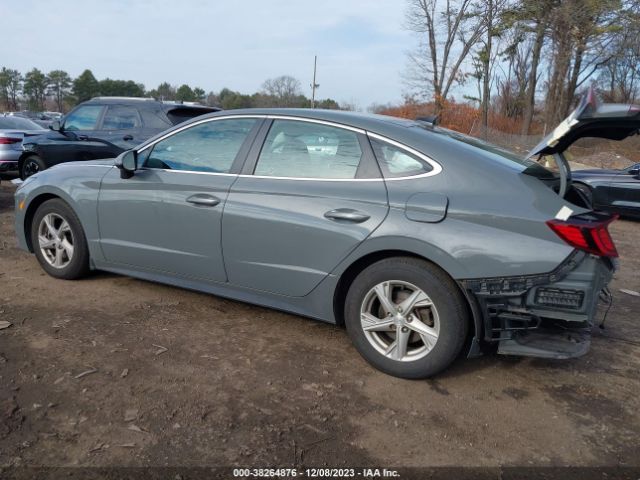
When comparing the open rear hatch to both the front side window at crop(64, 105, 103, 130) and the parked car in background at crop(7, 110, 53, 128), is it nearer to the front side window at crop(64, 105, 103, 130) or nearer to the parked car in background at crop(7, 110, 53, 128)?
the front side window at crop(64, 105, 103, 130)

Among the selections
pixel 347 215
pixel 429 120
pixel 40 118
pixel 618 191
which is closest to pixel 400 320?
pixel 347 215

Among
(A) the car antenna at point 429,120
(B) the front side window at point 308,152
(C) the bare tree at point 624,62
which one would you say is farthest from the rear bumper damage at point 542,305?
(C) the bare tree at point 624,62

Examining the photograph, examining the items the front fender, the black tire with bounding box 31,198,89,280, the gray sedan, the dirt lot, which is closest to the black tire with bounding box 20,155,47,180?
the front fender

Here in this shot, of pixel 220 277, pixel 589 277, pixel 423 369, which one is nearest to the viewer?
pixel 589 277

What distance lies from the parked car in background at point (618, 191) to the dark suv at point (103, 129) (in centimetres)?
690

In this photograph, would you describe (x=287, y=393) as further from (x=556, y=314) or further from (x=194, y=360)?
(x=556, y=314)

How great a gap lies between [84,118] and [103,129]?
578 mm

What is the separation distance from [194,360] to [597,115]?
2712 mm

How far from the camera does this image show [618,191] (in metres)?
9.59

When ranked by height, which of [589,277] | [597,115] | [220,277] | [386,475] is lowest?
[386,475]

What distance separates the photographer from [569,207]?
2.90 meters

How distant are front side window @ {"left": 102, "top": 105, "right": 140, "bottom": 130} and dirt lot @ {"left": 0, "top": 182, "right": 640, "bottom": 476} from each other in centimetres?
501

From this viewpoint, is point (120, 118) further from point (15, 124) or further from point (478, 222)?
point (478, 222)

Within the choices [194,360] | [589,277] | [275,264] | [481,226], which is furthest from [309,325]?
[589,277]
